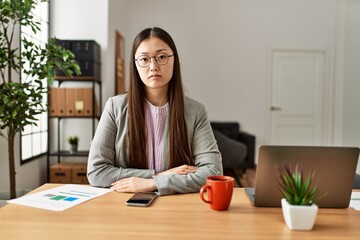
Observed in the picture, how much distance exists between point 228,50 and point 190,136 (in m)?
4.87

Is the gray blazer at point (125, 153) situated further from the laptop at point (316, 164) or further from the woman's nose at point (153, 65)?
the laptop at point (316, 164)

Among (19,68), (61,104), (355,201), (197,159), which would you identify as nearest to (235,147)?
(61,104)

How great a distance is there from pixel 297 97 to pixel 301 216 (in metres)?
5.68

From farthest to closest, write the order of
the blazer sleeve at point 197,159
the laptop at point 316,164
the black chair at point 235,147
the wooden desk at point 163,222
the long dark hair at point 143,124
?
the black chair at point 235,147 < the long dark hair at point 143,124 < the blazer sleeve at point 197,159 < the laptop at point 316,164 < the wooden desk at point 163,222

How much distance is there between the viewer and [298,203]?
95 cm

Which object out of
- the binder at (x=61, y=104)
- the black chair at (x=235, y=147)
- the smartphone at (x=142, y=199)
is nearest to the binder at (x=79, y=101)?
the binder at (x=61, y=104)

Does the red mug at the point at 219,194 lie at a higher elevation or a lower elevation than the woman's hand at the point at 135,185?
higher

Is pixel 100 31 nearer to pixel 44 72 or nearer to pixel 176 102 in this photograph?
pixel 44 72

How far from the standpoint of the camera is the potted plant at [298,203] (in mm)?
938

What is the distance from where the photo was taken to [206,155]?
1.55 metres

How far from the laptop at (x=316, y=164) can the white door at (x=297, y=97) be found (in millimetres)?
5313

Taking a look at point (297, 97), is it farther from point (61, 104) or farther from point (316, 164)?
point (316, 164)

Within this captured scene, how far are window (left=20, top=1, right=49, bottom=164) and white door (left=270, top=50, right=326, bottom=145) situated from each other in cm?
381

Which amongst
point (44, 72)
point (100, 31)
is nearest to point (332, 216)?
point (44, 72)
